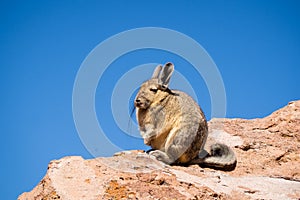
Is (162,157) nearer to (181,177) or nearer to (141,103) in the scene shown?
(181,177)

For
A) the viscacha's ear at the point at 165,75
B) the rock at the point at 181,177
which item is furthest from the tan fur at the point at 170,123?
the rock at the point at 181,177

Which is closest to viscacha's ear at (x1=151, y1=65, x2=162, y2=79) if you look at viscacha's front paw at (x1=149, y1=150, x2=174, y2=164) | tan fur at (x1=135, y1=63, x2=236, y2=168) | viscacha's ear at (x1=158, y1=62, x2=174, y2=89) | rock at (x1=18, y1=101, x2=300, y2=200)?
tan fur at (x1=135, y1=63, x2=236, y2=168)

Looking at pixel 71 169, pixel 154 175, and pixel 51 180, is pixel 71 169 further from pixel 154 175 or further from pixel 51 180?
pixel 154 175

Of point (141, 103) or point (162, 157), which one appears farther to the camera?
point (141, 103)

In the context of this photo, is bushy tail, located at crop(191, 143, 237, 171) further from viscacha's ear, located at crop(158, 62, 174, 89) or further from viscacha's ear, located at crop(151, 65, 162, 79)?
viscacha's ear, located at crop(151, 65, 162, 79)

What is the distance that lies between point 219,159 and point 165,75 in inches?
92.0

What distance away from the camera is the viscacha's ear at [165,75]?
11.2 metres

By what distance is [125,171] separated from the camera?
8.61 meters

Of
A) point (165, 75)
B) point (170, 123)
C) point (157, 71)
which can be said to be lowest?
point (170, 123)

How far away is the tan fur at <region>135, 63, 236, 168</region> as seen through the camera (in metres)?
10.2

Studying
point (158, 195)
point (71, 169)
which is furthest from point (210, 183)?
point (71, 169)

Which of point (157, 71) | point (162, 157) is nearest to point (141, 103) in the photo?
point (157, 71)

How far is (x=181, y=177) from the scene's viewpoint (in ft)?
29.1

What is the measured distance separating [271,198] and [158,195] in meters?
2.28
